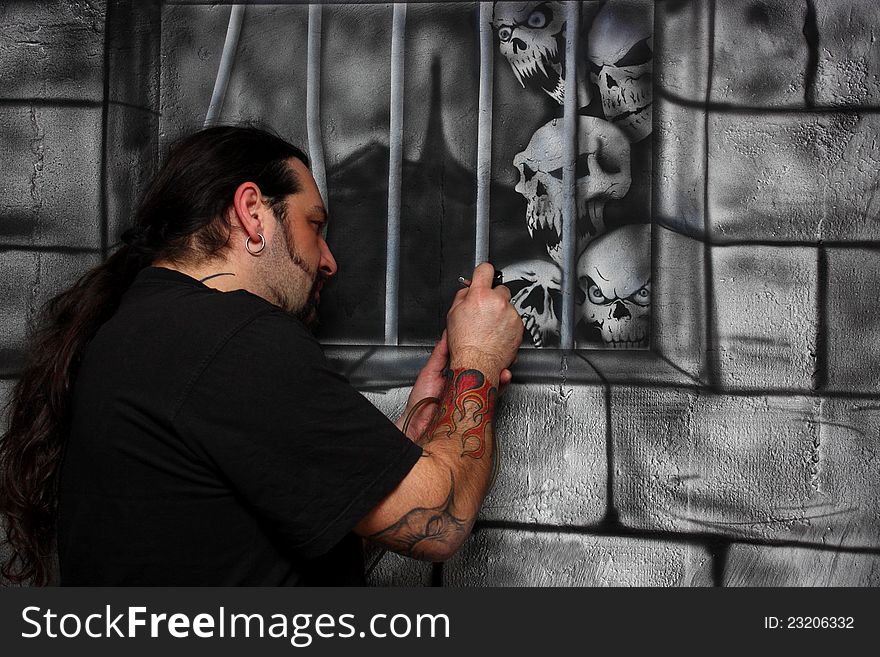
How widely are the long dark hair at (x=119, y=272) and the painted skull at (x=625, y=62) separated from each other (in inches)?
31.9

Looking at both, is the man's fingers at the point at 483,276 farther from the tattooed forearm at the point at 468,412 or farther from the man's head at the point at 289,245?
the man's head at the point at 289,245

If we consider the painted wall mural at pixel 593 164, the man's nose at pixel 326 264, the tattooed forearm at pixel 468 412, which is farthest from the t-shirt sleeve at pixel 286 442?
the painted wall mural at pixel 593 164

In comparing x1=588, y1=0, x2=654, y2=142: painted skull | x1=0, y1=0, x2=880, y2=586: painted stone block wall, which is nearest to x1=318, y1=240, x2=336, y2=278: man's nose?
x1=0, y1=0, x2=880, y2=586: painted stone block wall

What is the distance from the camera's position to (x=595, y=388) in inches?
68.5

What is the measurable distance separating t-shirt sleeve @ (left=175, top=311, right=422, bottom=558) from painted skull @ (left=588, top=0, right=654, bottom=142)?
3.58 feet

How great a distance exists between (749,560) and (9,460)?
1727 mm

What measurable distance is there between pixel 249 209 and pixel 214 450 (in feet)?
1.85

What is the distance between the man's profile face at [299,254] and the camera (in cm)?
150

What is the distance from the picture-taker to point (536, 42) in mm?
1804

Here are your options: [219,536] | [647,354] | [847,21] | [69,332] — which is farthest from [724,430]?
[69,332]

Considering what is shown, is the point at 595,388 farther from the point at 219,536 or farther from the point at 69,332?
the point at 69,332

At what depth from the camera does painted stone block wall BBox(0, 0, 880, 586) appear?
5.47ft

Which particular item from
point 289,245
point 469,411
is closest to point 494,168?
point 289,245

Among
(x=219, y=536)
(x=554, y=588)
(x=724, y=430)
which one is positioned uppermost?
(x=724, y=430)
